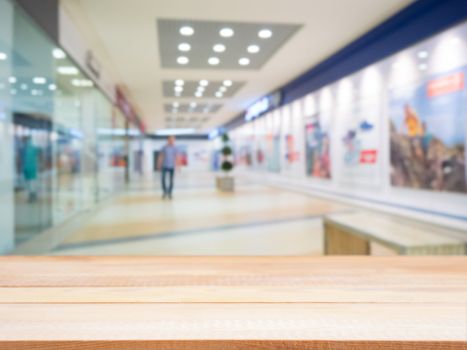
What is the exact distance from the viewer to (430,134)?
6527 mm

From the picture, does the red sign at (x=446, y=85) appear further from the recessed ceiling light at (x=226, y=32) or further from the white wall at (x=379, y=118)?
the recessed ceiling light at (x=226, y=32)

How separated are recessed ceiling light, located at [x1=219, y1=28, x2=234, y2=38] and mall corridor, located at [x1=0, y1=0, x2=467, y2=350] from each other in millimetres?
58

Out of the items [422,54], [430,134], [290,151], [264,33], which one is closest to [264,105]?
[290,151]

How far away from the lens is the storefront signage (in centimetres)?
1475

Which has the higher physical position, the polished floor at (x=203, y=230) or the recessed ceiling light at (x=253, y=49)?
the recessed ceiling light at (x=253, y=49)

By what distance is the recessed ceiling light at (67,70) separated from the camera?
6.77 meters

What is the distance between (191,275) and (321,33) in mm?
7836

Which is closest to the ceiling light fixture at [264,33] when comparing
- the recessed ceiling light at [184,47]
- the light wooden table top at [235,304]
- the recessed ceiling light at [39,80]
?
the recessed ceiling light at [184,47]

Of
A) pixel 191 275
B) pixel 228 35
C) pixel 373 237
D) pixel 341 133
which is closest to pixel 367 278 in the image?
pixel 191 275

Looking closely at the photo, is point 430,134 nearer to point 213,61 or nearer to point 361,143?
point 361,143

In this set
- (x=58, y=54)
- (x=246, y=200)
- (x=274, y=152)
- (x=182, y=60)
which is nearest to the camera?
(x=58, y=54)

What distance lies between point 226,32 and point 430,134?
13.3ft

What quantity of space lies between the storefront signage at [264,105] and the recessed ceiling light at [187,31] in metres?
6.84

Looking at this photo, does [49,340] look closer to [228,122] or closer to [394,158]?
[394,158]
